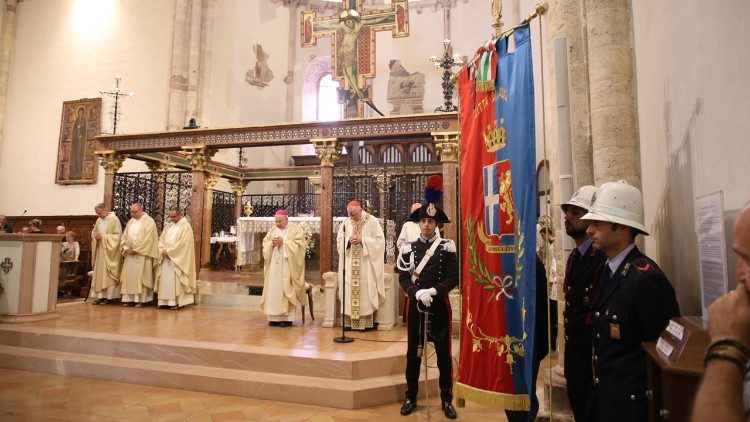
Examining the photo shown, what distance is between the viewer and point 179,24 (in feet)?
45.6

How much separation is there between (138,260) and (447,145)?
6029 mm

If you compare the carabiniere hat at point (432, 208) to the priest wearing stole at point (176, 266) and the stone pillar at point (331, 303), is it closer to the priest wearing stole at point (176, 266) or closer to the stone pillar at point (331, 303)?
the stone pillar at point (331, 303)

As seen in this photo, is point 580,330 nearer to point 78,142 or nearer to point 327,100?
point 78,142

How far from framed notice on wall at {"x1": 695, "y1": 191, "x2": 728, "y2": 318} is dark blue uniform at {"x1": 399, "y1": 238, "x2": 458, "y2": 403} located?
2080 mm

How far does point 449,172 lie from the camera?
7133mm

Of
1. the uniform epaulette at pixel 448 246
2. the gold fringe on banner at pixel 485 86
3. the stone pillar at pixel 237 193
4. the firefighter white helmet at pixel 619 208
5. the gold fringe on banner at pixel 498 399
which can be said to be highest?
the stone pillar at pixel 237 193

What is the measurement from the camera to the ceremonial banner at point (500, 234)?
8.66ft

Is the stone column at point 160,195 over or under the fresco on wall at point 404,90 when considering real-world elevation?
under

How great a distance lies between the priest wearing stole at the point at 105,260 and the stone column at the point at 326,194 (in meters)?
4.14

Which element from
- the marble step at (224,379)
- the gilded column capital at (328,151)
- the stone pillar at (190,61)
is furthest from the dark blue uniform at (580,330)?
the stone pillar at (190,61)

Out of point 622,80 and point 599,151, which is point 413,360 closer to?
point 599,151

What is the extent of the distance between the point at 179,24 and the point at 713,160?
49.4ft

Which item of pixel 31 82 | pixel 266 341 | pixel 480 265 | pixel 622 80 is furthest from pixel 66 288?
pixel 622 80

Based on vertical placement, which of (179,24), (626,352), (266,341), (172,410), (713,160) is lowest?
(172,410)
